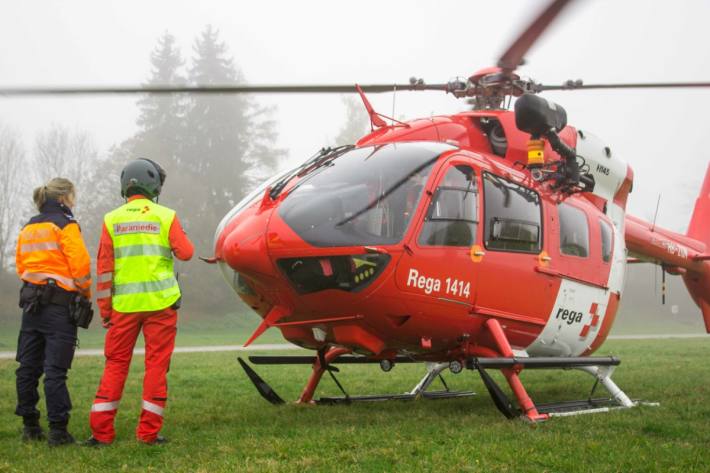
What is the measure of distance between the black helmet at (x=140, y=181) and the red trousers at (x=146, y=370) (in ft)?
3.37

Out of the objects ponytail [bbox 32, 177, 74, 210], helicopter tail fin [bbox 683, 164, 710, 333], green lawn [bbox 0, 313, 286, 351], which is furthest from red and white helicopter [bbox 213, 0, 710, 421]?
green lawn [bbox 0, 313, 286, 351]

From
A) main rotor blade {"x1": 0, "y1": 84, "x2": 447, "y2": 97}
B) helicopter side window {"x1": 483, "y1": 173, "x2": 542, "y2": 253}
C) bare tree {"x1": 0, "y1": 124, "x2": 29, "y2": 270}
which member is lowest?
bare tree {"x1": 0, "y1": 124, "x2": 29, "y2": 270}

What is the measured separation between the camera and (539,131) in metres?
6.73

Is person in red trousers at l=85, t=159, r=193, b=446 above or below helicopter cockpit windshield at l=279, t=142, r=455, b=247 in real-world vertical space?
below

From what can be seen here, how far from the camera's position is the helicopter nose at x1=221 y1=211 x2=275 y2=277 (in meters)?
5.70

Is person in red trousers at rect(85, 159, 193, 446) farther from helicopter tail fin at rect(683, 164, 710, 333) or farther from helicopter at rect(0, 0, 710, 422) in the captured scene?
helicopter tail fin at rect(683, 164, 710, 333)

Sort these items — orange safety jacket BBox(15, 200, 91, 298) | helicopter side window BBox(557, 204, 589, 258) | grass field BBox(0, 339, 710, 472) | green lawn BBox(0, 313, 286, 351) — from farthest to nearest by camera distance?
1. green lawn BBox(0, 313, 286, 351)
2. helicopter side window BBox(557, 204, 589, 258)
3. orange safety jacket BBox(15, 200, 91, 298)
4. grass field BBox(0, 339, 710, 472)

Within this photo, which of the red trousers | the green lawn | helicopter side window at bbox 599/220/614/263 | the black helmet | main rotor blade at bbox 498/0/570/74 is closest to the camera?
main rotor blade at bbox 498/0/570/74

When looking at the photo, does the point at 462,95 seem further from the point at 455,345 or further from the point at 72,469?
the point at 72,469

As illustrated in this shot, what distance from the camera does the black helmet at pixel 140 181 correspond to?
5.78 metres

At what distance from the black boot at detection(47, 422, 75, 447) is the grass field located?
0.72 ft

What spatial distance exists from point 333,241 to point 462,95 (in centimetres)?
316

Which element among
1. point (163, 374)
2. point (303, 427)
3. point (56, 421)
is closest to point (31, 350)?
point (56, 421)

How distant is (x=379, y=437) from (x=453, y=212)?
204 centimetres
